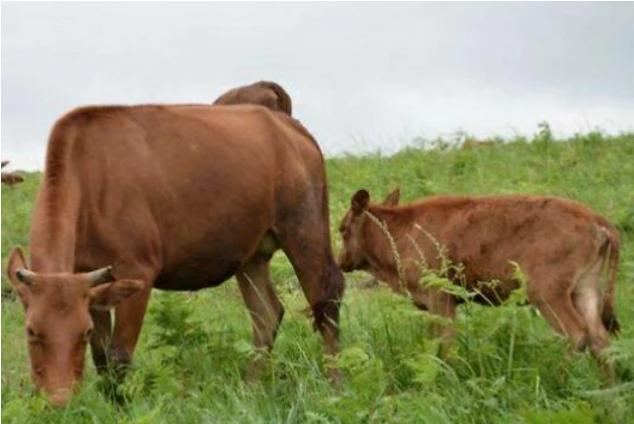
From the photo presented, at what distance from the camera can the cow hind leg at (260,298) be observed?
11969 mm

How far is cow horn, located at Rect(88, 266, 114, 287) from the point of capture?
937cm

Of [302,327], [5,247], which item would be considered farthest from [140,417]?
[5,247]

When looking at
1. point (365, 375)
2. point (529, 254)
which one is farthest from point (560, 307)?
point (365, 375)

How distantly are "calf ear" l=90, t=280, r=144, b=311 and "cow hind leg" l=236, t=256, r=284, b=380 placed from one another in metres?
2.27

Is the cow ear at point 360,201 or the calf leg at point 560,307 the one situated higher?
the cow ear at point 360,201

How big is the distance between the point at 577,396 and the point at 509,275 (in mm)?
2508

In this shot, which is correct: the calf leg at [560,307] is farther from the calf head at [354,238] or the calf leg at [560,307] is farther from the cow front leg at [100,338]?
the cow front leg at [100,338]

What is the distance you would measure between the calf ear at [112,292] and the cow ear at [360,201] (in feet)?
9.63

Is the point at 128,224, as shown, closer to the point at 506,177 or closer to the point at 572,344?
the point at 572,344

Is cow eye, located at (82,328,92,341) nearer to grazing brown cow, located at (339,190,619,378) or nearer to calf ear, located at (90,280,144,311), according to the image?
calf ear, located at (90,280,144,311)

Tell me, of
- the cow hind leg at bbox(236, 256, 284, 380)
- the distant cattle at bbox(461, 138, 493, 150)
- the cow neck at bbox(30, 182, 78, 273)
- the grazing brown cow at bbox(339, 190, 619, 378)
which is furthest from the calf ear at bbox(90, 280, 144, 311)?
the distant cattle at bbox(461, 138, 493, 150)

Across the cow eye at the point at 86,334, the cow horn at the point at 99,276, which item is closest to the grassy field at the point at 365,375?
the cow eye at the point at 86,334

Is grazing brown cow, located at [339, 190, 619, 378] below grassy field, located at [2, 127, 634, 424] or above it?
above

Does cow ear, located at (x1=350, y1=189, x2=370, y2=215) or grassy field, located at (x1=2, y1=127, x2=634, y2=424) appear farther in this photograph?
cow ear, located at (x1=350, y1=189, x2=370, y2=215)
